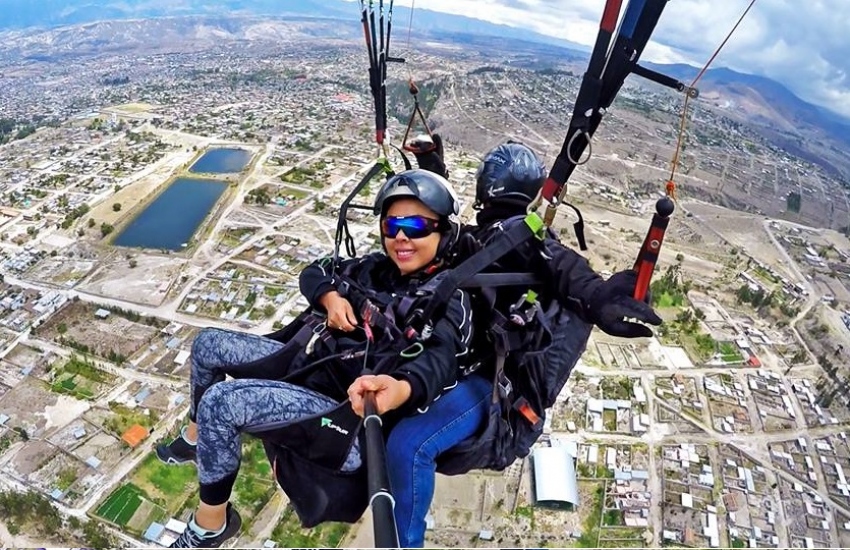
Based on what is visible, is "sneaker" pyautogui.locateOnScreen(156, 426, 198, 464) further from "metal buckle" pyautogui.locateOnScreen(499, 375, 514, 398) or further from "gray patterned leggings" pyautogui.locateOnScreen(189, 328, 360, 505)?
"metal buckle" pyautogui.locateOnScreen(499, 375, 514, 398)

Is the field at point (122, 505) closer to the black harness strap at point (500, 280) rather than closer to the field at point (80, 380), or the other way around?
the field at point (80, 380)

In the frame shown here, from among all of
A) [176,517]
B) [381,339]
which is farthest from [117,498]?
[381,339]

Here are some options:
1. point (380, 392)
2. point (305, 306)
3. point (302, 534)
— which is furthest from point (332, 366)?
point (305, 306)

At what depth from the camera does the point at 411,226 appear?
2.53 meters

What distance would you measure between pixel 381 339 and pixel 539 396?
94 cm

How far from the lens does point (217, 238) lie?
25.1 m

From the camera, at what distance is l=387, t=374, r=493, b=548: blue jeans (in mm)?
2336

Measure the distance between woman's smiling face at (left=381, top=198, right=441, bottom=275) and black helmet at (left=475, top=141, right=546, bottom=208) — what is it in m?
0.65

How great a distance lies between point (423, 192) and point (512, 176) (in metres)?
0.75

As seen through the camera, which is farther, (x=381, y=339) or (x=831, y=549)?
(x=831, y=549)

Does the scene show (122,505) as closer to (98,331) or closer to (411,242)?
(98,331)

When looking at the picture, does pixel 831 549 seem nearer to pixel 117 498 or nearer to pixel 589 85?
pixel 589 85

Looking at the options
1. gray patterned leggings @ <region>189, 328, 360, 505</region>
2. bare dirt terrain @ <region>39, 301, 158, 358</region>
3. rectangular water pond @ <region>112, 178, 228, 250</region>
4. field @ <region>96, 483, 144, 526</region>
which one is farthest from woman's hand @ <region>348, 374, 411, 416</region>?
rectangular water pond @ <region>112, 178, 228, 250</region>

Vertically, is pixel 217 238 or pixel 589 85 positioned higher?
pixel 589 85
